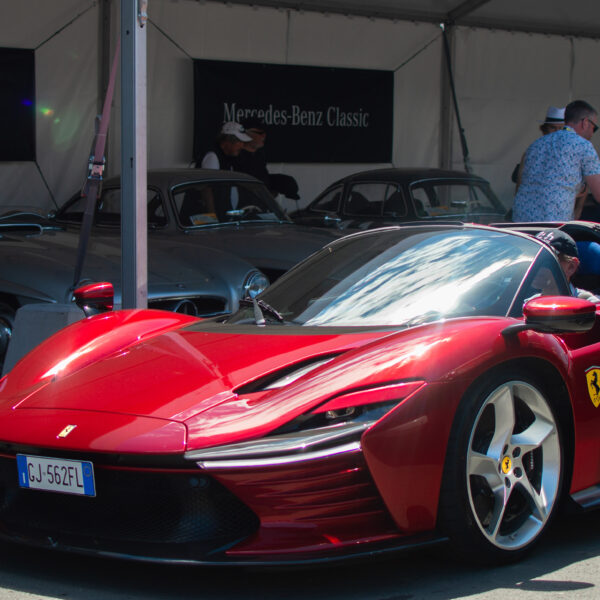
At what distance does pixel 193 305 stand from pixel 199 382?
10.3 ft

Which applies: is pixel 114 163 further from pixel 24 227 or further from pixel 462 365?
pixel 462 365

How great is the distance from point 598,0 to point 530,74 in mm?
1391

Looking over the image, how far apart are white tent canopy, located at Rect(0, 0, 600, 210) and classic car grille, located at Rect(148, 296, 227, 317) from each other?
5.10m

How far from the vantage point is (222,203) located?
327 inches

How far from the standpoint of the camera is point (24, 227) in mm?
7543

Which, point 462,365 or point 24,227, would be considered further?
point 24,227

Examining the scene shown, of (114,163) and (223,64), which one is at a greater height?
(223,64)

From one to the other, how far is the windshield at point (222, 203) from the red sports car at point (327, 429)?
435cm

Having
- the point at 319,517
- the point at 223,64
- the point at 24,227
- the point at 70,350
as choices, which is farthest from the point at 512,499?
the point at 223,64

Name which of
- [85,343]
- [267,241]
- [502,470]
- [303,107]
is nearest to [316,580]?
[502,470]

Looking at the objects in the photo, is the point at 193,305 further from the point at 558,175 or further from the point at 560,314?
the point at 560,314

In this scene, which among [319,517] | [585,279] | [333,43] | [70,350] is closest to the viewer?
[319,517]

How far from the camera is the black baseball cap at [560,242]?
13.8ft

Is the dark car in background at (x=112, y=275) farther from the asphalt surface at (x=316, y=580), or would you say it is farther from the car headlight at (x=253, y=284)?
the asphalt surface at (x=316, y=580)
